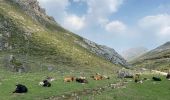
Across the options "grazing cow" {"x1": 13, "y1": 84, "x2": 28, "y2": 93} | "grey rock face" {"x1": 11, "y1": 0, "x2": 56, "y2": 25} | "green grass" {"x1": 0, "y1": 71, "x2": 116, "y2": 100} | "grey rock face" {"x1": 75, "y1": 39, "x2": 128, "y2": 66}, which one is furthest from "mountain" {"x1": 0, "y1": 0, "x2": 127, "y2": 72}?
"grazing cow" {"x1": 13, "y1": 84, "x2": 28, "y2": 93}

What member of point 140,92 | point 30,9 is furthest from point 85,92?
point 30,9

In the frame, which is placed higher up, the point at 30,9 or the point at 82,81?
the point at 30,9

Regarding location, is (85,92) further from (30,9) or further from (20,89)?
(30,9)

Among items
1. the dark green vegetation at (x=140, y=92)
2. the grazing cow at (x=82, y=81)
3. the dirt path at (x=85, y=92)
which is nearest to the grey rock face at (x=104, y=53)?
the dark green vegetation at (x=140, y=92)

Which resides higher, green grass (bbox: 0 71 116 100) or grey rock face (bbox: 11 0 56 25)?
grey rock face (bbox: 11 0 56 25)

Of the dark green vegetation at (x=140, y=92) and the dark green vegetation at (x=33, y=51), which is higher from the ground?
the dark green vegetation at (x=33, y=51)

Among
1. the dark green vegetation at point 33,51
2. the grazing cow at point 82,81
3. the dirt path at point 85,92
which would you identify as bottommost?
the dirt path at point 85,92

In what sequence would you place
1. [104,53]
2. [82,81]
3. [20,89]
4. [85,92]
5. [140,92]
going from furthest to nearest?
[104,53]
[82,81]
[140,92]
[85,92]
[20,89]

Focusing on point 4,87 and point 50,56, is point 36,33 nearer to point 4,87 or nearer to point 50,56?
point 50,56

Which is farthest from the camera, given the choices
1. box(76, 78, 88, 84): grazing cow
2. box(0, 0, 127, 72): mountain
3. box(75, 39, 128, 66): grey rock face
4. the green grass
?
box(75, 39, 128, 66): grey rock face

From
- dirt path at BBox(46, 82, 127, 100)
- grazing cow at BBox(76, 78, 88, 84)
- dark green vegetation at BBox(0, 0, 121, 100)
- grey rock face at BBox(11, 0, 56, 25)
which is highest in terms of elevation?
grey rock face at BBox(11, 0, 56, 25)

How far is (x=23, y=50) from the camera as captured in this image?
112 metres

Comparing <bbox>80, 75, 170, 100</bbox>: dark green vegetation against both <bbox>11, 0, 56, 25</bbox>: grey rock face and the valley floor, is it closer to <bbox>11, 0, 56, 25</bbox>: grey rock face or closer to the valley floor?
the valley floor

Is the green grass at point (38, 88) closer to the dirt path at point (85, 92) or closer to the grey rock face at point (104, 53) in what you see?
the dirt path at point (85, 92)
